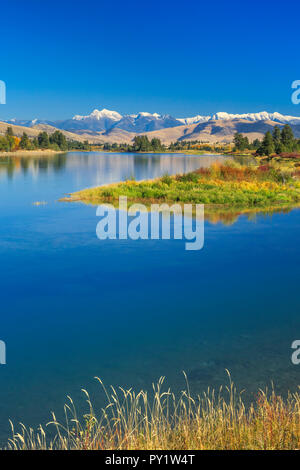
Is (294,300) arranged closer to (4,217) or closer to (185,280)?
(185,280)

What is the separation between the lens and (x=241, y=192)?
31609 millimetres

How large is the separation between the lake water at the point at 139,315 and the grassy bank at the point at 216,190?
387 inches

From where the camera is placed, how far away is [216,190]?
32250 millimetres

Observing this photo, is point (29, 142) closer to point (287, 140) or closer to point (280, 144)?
point (287, 140)

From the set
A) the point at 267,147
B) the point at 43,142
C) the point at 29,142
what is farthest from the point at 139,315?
the point at 43,142

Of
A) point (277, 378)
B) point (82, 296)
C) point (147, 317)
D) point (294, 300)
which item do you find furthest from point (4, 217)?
point (277, 378)

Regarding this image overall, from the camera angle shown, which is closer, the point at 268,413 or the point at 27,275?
the point at 268,413

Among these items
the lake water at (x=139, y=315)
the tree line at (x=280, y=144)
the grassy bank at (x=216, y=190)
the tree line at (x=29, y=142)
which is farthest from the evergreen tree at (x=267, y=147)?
the tree line at (x=29, y=142)

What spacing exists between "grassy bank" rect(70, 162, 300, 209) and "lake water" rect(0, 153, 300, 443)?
9.83 meters

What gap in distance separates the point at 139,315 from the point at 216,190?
22482 millimetres

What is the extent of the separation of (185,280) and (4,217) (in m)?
16.3

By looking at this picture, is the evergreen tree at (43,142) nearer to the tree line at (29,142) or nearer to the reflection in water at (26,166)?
the tree line at (29,142)

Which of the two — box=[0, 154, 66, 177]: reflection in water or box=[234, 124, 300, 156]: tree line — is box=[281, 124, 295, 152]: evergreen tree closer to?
box=[234, 124, 300, 156]: tree line

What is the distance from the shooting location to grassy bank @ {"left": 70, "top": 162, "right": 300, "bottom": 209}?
99.2 feet
